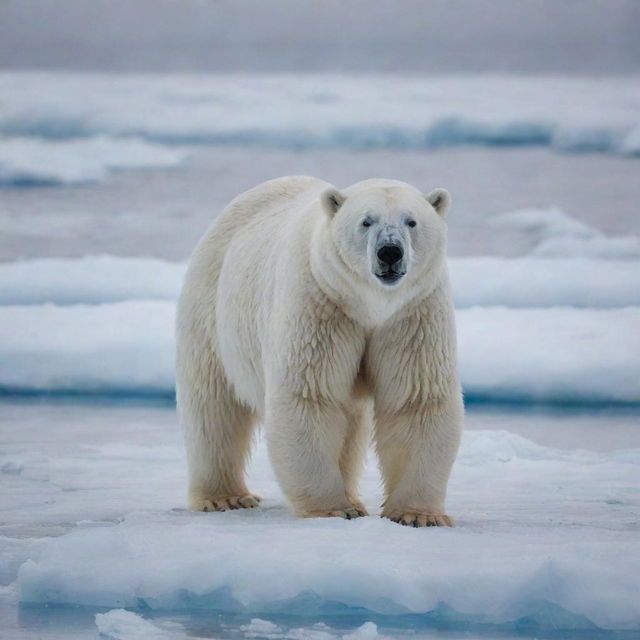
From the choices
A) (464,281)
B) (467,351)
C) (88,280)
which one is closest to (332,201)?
(467,351)

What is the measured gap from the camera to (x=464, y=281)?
10680 mm

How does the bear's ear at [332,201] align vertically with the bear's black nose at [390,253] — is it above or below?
above

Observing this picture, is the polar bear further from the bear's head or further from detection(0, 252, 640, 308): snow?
detection(0, 252, 640, 308): snow

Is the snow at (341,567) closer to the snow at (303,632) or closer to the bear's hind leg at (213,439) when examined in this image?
the snow at (303,632)

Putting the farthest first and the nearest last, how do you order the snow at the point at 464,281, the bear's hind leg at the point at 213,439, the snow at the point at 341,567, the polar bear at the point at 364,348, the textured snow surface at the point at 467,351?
the snow at the point at 464,281 < the textured snow surface at the point at 467,351 < the bear's hind leg at the point at 213,439 < the polar bear at the point at 364,348 < the snow at the point at 341,567

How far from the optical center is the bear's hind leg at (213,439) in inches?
213

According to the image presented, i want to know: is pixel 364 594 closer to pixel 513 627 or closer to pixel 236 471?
pixel 513 627

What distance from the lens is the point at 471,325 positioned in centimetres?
993

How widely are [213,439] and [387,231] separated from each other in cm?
146

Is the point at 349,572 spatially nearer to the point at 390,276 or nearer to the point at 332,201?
the point at 390,276

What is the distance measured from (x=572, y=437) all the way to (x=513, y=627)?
386 cm

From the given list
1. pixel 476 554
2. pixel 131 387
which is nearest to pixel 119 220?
pixel 131 387

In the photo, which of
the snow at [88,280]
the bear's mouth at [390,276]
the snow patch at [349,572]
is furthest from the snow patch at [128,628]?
the snow at [88,280]

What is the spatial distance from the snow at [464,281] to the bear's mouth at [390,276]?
19.9 ft
